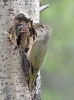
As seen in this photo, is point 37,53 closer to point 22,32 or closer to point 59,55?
point 22,32

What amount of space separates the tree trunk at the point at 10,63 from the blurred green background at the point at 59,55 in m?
3.90

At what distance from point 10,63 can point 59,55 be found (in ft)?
15.1

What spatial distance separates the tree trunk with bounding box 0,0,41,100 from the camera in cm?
329

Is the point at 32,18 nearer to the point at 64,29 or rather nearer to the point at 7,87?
the point at 7,87

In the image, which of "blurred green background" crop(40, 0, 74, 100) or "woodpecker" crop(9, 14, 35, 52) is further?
"blurred green background" crop(40, 0, 74, 100)

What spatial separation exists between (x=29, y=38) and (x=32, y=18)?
5.2 inches

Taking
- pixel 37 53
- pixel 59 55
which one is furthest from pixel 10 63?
pixel 59 55

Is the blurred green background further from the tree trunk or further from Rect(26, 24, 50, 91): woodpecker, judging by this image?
the tree trunk

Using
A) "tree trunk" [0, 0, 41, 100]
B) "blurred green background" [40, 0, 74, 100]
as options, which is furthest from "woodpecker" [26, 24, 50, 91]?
"blurred green background" [40, 0, 74, 100]

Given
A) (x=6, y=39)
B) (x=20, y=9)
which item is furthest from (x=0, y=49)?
(x=20, y=9)

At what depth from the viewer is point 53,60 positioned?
7.55m

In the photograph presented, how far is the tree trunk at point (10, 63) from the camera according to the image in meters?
3.29

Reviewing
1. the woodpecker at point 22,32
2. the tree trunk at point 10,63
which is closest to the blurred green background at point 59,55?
the woodpecker at point 22,32

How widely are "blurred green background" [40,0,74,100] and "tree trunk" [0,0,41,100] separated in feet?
12.8
